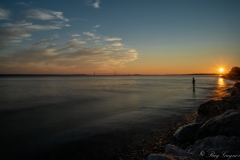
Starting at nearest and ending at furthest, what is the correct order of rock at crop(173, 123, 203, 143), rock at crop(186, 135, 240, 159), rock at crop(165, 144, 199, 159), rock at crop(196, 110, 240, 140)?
rock at crop(186, 135, 240, 159) → rock at crop(165, 144, 199, 159) → rock at crop(196, 110, 240, 140) → rock at crop(173, 123, 203, 143)

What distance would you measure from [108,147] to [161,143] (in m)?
2.57

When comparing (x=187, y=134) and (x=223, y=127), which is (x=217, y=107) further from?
(x=223, y=127)

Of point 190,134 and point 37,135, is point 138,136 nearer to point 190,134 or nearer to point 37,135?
point 190,134

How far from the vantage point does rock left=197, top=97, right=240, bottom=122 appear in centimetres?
1082

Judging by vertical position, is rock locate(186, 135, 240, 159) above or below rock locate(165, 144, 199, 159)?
above

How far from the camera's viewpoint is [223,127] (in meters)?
6.87

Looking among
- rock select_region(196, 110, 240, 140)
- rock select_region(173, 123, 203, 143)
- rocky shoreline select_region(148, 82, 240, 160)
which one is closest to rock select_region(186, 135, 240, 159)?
rocky shoreline select_region(148, 82, 240, 160)

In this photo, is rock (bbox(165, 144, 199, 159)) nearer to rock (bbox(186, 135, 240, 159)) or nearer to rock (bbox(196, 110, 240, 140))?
rock (bbox(186, 135, 240, 159))

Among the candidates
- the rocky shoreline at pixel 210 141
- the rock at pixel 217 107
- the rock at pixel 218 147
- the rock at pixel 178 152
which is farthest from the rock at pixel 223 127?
the rock at pixel 217 107

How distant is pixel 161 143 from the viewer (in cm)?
827

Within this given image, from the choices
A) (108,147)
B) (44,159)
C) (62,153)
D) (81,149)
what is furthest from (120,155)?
(44,159)

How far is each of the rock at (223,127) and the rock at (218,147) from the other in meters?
1.01

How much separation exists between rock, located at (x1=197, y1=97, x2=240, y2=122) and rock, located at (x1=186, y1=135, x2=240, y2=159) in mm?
5791

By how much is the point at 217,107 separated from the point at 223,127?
5103 millimetres
